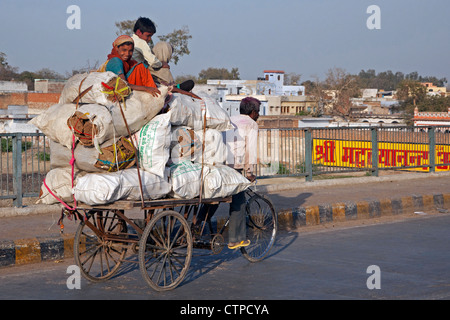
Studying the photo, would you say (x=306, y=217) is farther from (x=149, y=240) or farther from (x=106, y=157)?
(x=106, y=157)

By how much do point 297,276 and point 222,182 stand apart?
1.23 meters

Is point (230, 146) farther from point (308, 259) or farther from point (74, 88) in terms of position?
point (74, 88)

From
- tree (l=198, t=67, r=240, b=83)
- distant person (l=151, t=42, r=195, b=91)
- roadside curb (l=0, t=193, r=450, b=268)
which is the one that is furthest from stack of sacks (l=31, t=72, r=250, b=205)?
tree (l=198, t=67, r=240, b=83)

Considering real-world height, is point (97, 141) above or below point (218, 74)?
below

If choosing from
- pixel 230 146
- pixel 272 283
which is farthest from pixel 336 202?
pixel 272 283

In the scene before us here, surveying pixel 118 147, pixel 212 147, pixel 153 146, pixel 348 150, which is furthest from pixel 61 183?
pixel 348 150

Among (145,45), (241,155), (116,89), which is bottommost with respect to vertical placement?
(241,155)

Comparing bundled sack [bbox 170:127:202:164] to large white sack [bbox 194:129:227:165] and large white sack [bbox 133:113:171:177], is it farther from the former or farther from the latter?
large white sack [bbox 133:113:171:177]

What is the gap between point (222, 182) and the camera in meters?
6.67

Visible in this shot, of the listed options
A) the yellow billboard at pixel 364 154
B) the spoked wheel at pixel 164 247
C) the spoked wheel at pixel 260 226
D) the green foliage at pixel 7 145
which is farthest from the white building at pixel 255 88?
the spoked wheel at pixel 164 247

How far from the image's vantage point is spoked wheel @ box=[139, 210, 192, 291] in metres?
5.87

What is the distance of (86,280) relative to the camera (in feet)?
21.3

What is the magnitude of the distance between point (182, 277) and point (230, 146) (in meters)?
1.90

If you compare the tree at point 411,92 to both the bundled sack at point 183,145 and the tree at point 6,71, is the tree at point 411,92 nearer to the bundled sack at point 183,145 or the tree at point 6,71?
the tree at point 6,71
